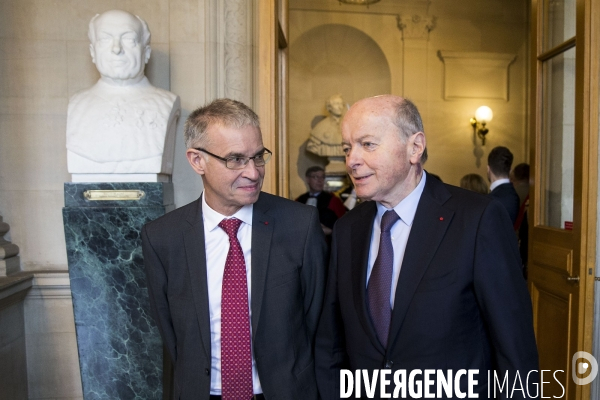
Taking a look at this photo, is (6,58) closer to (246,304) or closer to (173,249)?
(173,249)

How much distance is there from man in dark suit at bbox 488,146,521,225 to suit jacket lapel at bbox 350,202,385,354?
2677 mm

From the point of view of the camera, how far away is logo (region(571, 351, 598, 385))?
10.7ft

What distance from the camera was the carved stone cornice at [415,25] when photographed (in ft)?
29.8

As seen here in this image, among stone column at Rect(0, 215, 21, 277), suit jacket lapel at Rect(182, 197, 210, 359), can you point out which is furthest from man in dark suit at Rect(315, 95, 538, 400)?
stone column at Rect(0, 215, 21, 277)

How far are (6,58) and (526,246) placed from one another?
3.90 metres

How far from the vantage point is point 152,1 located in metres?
3.66

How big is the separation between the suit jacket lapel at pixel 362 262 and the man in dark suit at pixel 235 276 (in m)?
0.19

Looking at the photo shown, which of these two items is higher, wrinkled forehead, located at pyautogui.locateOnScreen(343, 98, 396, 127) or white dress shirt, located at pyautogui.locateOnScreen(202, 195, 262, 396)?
wrinkled forehead, located at pyautogui.locateOnScreen(343, 98, 396, 127)

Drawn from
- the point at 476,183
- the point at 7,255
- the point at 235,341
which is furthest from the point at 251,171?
the point at 476,183

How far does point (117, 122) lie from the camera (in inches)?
122

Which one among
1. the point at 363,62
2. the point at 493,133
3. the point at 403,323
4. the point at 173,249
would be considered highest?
the point at 363,62

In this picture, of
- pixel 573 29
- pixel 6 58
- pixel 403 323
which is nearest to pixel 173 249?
pixel 403 323

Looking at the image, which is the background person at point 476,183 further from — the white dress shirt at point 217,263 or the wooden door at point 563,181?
the white dress shirt at point 217,263

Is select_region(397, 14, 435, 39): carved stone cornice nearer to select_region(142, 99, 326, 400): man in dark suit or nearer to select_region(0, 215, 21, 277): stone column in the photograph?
select_region(0, 215, 21, 277): stone column
